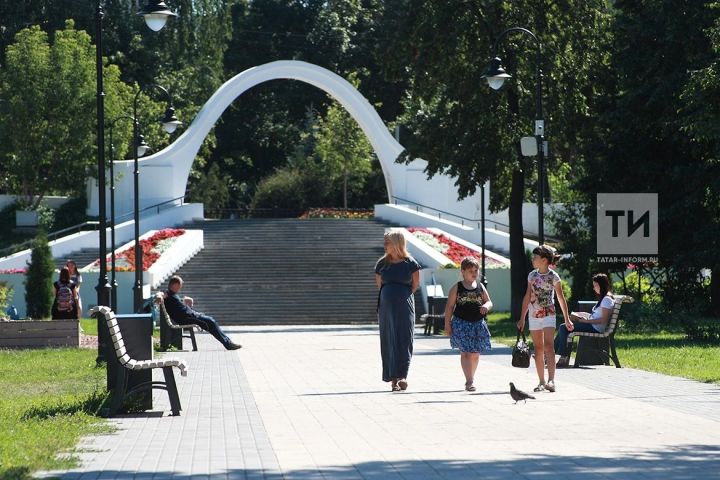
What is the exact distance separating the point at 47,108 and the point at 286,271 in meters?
17.8

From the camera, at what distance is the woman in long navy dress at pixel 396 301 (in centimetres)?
1445

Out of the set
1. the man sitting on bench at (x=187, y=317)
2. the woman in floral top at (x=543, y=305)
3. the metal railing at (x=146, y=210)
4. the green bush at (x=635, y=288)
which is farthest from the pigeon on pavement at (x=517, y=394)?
the metal railing at (x=146, y=210)

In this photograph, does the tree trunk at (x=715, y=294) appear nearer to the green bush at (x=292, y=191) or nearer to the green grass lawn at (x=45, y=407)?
the green grass lawn at (x=45, y=407)

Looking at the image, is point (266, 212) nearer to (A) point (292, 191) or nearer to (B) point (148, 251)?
(A) point (292, 191)

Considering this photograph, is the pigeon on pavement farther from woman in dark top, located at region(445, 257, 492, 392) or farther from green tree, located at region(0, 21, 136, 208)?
green tree, located at region(0, 21, 136, 208)

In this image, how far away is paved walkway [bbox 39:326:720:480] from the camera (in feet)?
28.7

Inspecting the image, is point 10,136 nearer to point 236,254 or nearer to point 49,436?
point 236,254

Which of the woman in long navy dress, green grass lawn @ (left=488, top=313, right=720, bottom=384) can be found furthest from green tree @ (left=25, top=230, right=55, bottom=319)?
the woman in long navy dress

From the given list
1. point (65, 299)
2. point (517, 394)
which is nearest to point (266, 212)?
point (65, 299)

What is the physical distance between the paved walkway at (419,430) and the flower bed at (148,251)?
27.7 m

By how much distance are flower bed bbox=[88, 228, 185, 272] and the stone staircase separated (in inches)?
43.3

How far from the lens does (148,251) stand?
48.1m

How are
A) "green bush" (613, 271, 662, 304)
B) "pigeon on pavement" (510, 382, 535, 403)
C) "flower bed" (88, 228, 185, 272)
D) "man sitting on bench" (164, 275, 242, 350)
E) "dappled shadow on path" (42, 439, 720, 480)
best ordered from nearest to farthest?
"dappled shadow on path" (42, 439, 720, 480), "pigeon on pavement" (510, 382, 535, 403), "man sitting on bench" (164, 275, 242, 350), "green bush" (613, 271, 662, 304), "flower bed" (88, 228, 185, 272)

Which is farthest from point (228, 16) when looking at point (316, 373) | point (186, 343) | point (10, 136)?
point (316, 373)
